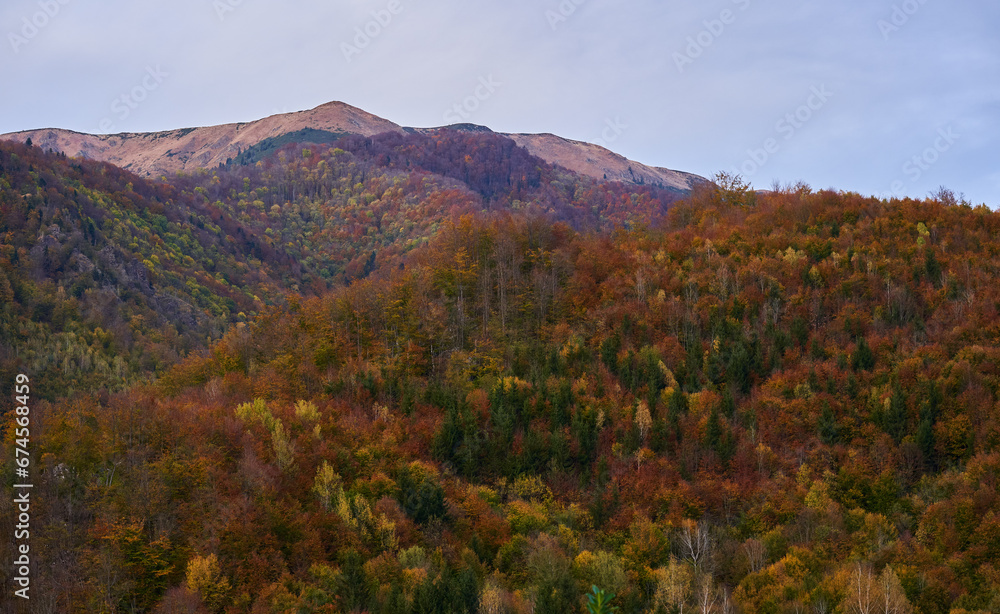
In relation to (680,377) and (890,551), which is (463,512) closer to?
(680,377)

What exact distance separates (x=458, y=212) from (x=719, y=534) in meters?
149

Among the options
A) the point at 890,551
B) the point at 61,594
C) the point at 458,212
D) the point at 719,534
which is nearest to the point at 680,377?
the point at 719,534

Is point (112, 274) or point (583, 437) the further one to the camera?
point (112, 274)

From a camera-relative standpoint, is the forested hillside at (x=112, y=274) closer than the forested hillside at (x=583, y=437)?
No

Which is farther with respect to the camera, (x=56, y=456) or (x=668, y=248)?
(x=668, y=248)

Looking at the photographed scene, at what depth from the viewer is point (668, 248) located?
3733 inches

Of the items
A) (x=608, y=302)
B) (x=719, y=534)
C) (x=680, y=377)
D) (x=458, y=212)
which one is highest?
(x=458, y=212)

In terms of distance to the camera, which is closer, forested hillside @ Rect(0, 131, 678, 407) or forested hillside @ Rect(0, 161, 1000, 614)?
forested hillside @ Rect(0, 161, 1000, 614)

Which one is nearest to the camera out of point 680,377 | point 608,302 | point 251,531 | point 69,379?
point 251,531

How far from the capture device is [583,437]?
71.8 meters

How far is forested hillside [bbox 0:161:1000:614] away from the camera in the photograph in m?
51.5

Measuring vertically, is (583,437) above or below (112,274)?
below

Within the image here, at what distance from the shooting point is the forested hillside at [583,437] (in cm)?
5150

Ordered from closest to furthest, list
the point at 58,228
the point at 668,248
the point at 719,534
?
the point at 719,534 < the point at 668,248 < the point at 58,228
